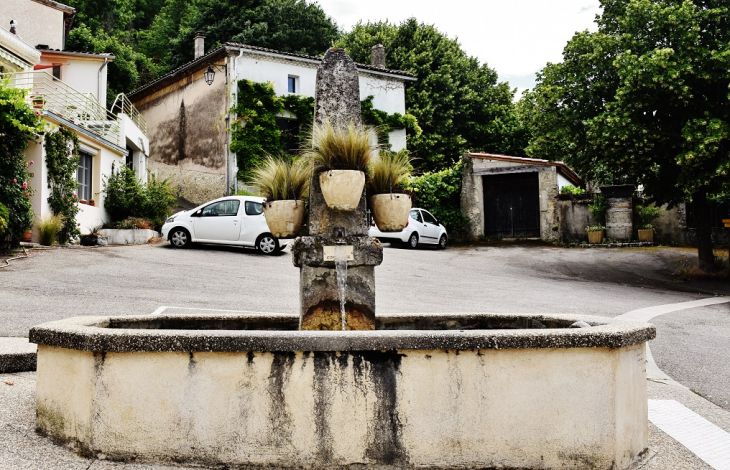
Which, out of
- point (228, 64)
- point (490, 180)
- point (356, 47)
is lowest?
point (490, 180)

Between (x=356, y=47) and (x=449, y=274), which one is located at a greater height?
(x=356, y=47)

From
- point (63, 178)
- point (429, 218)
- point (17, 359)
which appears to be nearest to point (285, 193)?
point (17, 359)

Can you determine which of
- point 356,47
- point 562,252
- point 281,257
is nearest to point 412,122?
point 356,47

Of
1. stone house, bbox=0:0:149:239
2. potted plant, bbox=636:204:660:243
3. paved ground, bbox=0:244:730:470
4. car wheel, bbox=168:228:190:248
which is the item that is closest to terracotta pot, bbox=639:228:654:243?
potted plant, bbox=636:204:660:243

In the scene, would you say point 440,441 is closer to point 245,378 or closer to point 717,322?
point 245,378

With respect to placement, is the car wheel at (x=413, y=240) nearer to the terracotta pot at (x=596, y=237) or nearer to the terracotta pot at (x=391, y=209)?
the terracotta pot at (x=596, y=237)

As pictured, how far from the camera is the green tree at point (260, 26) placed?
3475 centimetres

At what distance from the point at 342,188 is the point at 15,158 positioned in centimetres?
1387

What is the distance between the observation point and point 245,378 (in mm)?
3422

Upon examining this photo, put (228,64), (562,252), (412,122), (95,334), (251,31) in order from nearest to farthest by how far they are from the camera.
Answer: (95,334) < (562,252) < (228,64) < (412,122) < (251,31)

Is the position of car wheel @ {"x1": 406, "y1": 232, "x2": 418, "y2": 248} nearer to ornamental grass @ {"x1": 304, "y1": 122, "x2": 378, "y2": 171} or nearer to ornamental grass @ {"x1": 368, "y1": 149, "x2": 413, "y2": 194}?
ornamental grass @ {"x1": 368, "y1": 149, "x2": 413, "y2": 194}

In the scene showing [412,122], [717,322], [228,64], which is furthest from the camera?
[412,122]

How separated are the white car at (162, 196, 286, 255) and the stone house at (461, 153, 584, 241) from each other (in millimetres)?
11216

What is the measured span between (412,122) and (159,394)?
26809mm
